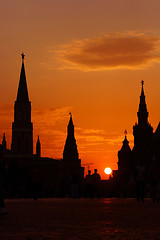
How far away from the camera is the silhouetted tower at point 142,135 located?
593 ft

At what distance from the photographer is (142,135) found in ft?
600

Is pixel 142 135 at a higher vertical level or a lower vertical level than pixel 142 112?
lower

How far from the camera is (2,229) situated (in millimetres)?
11922

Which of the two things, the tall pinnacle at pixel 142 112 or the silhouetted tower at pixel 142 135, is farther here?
the silhouetted tower at pixel 142 135

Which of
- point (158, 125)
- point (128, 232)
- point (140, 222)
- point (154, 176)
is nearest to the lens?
point (128, 232)

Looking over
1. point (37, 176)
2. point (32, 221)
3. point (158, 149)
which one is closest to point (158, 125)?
point (158, 149)

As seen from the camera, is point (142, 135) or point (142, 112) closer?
point (142, 112)

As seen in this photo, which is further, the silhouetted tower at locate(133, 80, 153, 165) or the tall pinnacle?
the silhouetted tower at locate(133, 80, 153, 165)

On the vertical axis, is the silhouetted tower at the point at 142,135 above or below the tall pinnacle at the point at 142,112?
below

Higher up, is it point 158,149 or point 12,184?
point 158,149

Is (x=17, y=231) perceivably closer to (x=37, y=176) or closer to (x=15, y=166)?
(x=37, y=176)

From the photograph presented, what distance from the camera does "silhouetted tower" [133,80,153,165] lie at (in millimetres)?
180875

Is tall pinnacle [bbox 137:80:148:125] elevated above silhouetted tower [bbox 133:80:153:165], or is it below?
above

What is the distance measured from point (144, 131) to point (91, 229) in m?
171
